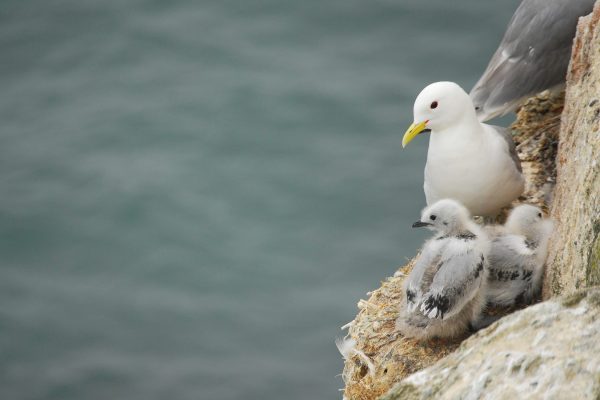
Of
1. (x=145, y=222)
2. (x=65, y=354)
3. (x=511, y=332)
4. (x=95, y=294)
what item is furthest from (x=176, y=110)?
(x=511, y=332)

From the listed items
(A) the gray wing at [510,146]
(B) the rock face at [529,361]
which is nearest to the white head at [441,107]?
(A) the gray wing at [510,146]

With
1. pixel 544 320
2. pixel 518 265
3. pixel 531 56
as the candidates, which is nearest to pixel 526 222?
pixel 518 265

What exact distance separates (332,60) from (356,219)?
1.45 meters

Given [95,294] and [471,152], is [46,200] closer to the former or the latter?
[95,294]

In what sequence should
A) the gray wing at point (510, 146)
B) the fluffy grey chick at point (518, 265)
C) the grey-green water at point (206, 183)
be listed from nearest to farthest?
1. the fluffy grey chick at point (518, 265)
2. the gray wing at point (510, 146)
3. the grey-green water at point (206, 183)

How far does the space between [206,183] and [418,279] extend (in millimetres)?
4734

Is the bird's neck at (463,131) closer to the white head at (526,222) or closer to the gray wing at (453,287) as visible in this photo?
the white head at (526,222)

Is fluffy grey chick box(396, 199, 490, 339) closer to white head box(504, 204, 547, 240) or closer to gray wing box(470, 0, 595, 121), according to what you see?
white head box(504, 204, 547, 240)

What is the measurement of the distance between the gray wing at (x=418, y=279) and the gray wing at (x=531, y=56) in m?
1.38

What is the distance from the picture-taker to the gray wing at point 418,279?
3902 mm

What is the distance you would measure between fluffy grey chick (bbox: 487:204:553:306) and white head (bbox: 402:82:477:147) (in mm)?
661

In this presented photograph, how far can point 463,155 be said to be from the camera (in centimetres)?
450

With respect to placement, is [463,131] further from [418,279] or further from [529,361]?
[529,361]

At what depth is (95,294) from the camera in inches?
320
